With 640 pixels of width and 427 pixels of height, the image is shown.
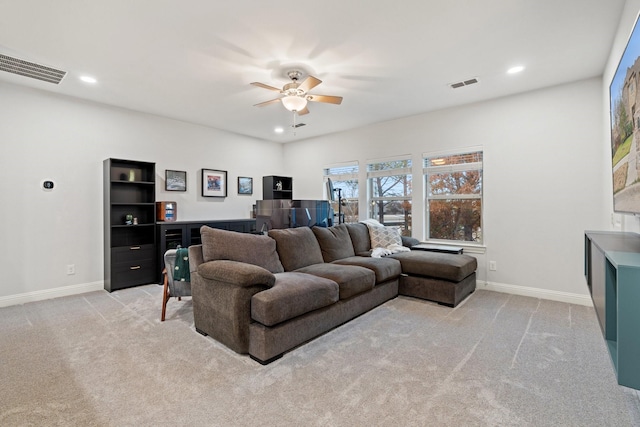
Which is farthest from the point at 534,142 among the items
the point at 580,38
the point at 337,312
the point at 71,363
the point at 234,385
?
the point at 71,363

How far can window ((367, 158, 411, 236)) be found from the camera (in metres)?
5.04

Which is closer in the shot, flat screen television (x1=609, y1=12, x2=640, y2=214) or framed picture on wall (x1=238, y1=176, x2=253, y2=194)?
flat screen television (x1=609, y1=12, x2=640, y2=214)

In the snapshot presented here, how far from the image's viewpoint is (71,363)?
2.17 m

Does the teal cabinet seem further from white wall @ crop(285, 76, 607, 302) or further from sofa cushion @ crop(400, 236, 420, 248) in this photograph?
sofa cushion @ crop(400, 236, 420, 248)

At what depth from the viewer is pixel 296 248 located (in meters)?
3.31

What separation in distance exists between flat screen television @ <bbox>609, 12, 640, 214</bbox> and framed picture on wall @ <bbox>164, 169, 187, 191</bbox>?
210 inches

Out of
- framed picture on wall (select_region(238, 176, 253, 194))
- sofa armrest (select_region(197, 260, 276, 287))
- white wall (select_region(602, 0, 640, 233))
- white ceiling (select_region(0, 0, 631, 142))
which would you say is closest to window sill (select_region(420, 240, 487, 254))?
white wall (select_region(602, 0, 640, 233))

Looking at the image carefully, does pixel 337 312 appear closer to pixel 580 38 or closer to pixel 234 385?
pixel 234 385

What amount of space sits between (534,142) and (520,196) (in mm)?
694

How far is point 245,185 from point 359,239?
288cm

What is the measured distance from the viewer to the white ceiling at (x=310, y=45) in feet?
7.38

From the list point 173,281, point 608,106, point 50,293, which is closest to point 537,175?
point 608,106

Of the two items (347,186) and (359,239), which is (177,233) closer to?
(359,239)

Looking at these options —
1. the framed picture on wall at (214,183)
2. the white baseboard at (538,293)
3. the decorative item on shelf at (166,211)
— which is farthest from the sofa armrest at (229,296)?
the white baseboard at (538,293)
